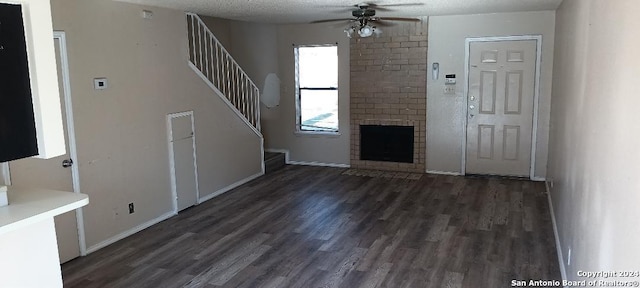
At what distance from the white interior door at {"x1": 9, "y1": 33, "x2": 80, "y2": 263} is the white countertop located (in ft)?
4.20

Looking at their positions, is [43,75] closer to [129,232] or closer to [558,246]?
[129,232]

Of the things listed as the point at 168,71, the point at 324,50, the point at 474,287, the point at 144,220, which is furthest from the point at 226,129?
the point at 474,287

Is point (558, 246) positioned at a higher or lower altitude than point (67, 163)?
lower

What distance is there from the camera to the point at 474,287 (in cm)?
348

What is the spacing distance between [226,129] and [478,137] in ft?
11.4

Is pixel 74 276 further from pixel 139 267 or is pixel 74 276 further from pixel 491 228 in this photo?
pixel 491 228

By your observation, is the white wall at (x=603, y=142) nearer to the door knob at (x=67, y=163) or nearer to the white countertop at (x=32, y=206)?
the white countertop at (x=32, y=206)

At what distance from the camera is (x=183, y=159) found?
217 inches


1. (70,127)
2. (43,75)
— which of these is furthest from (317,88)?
(43,75)

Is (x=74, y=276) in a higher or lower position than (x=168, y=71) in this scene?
lower

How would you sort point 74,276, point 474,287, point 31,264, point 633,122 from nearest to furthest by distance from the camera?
1. point 633,122
2. point 31,264
3. point 474,287
4. point 74,276

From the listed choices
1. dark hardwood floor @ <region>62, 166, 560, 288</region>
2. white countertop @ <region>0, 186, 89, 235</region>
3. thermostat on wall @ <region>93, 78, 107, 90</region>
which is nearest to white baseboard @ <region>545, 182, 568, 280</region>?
dark hardwood floor @ <region>62, 166, 560, 288</region>

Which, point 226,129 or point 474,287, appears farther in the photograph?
point 226,129

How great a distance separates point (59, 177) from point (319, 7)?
3069mm
